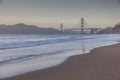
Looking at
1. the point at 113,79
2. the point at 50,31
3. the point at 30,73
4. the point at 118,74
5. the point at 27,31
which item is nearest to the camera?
the point at 113,79

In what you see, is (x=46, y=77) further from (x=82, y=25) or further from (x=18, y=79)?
(x=82, y=25)

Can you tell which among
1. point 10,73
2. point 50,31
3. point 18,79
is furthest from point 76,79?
point 50,31

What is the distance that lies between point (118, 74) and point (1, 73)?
A: 8.98ft

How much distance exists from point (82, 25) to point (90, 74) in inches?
2825

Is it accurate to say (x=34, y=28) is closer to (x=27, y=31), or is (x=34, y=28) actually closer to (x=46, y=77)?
(x=27, y=31)

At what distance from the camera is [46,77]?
712 cm

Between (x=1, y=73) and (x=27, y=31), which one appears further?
(x=27, y=31)

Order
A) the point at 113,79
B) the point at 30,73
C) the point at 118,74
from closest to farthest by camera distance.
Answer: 1. the point at 113,79
2. the point at 118,74
3. the point at 30,73

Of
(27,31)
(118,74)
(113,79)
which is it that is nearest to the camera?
(113,79)

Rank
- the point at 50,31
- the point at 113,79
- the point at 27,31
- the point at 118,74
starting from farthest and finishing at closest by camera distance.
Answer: the point at 50,31 → the point at 27,31 → the point at 118,74 → the point at 113,79

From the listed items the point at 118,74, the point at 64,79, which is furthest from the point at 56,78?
the point at 118,74

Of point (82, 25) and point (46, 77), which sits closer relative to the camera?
point (46, 77)

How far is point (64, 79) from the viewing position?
663cm

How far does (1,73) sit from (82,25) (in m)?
71.1
